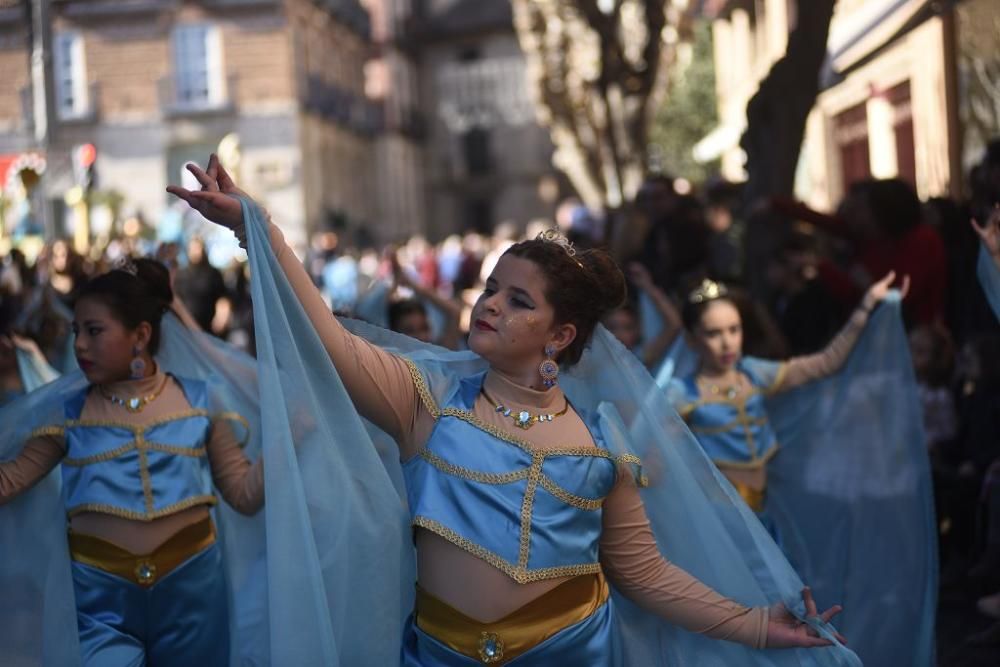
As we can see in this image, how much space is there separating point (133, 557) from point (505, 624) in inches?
61.8

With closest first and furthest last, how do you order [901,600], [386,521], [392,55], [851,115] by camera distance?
[386,521]
[901,600]
[851,115]
[392,55]

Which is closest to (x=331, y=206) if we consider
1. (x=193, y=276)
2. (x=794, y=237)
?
(x=193, y=276)

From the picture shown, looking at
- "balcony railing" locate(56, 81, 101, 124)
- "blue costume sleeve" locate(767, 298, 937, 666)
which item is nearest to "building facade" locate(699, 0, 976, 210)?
"blue costume sleeve" locate(767, 298, 937, 666)

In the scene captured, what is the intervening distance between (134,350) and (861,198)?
4.23m

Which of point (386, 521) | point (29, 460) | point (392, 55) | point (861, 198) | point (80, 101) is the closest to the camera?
point (386, 521)

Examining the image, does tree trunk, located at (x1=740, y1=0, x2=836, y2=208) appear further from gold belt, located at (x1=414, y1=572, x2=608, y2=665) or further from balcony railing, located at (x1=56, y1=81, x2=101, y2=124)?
balcony railing, located at (x1=56, y1=81, x2=101, y2=124)

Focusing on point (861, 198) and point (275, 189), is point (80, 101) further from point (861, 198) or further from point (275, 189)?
point (861, 198)

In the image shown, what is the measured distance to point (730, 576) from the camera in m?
3.82

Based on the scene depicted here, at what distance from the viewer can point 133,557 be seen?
4613 millimetres

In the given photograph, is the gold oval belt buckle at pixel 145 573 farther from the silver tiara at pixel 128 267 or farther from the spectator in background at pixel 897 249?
the spectator in background at pixel 897 249

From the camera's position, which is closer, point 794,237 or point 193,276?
point 794,237

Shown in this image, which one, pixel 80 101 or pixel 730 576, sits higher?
pixel 80 101

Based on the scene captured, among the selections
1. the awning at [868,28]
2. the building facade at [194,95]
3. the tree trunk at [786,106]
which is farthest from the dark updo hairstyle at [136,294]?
the building facade at [194,95]

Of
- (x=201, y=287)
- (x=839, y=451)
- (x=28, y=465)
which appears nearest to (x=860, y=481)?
(x=839, y=451)
